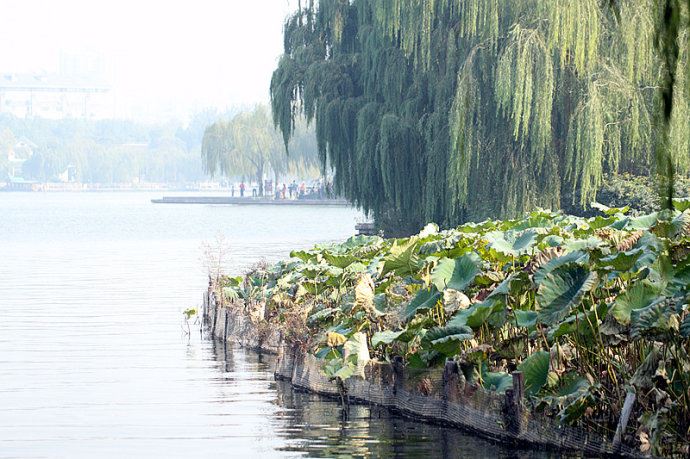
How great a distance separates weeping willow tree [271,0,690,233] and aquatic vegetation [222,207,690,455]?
27.2ft

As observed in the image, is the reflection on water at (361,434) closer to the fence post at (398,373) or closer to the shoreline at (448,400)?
the shoreline at (448,400)

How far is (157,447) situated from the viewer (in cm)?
1018

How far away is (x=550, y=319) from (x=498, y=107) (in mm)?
14410

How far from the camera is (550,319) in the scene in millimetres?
8703

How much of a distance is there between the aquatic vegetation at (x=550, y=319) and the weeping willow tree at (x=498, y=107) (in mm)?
8291

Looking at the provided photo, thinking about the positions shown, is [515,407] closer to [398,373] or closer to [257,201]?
[398,373]

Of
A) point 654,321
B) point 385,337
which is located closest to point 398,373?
point 385,337

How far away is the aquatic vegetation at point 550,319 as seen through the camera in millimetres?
8180

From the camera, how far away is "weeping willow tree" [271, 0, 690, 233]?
896 inches

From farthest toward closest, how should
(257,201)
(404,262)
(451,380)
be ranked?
(257,201), (404,262), (451,380)

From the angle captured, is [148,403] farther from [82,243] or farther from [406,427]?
[82,243]

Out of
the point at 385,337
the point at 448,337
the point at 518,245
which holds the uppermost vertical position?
the point at 518,245

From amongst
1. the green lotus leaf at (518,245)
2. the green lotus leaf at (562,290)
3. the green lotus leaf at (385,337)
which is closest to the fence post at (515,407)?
the green lotus leaf at (562,290)

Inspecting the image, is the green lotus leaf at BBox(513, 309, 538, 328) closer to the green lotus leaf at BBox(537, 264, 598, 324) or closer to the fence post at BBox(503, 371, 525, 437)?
the fence post at BBox(503, 371, 525, 437)
